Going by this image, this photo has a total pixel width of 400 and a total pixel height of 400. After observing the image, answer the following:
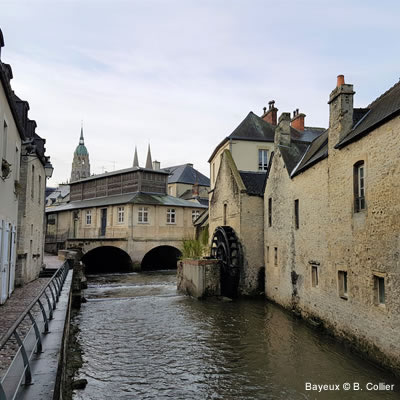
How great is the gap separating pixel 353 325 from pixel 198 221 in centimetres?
2264

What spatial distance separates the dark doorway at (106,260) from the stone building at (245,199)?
42.4 feet

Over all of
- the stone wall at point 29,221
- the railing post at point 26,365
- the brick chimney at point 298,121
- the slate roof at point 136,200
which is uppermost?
the brick chimney at point 298,121

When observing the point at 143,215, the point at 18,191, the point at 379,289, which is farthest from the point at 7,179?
the point at 143,215

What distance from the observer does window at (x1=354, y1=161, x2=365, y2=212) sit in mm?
8953

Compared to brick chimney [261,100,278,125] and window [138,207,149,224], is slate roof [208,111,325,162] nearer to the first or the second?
brick chimney [261,100,278,125]

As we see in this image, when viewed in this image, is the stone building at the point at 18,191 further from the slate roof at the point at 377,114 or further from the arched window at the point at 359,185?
the arched window at the point at 359,185

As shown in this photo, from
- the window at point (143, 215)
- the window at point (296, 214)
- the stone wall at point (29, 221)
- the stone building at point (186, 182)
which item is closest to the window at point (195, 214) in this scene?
the window at point (143, 215)

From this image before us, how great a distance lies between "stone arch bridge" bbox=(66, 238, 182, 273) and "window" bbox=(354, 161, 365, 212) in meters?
21.2

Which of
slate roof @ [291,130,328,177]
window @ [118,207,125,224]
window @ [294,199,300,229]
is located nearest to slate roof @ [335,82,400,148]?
slate roof @ [291,130,328,177]

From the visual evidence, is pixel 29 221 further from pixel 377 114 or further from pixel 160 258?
pixel 160 258

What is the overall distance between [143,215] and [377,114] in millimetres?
23369

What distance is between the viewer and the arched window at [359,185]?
8.93 m

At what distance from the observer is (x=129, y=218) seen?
98.0 feet

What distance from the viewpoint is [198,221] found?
31.2m
